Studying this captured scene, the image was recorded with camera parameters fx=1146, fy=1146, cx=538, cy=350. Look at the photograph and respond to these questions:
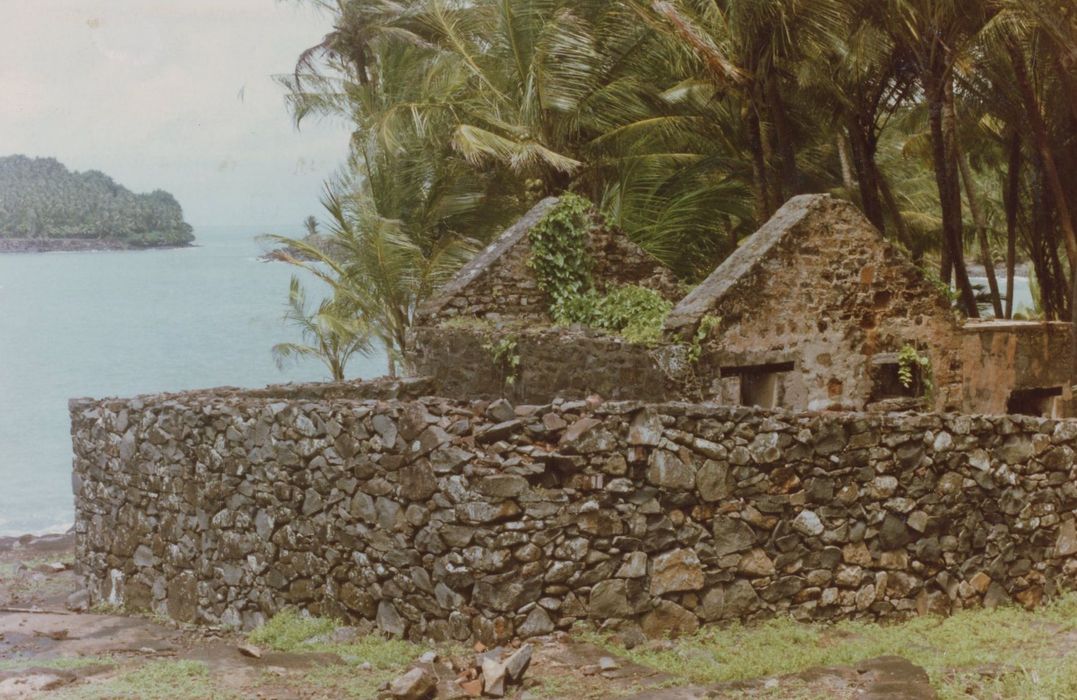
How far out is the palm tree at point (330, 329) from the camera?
2630cm

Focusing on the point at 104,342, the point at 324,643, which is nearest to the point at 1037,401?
the point at 324,643

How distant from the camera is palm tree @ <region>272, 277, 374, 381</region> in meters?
26.3

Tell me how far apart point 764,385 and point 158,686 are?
7738 mm

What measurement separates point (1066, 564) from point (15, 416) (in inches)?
2187

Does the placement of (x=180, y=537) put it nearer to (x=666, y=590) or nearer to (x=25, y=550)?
(x=666, y=590)

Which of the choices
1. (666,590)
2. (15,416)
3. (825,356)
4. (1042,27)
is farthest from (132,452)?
(15,416)

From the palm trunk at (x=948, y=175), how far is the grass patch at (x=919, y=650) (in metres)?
10.4

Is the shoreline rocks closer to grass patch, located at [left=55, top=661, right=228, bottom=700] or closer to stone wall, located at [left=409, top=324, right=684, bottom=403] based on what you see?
stone wall, located at [left=409, top=324, right=684, bottom=403]

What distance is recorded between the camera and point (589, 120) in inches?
867

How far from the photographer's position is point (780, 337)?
43.2 ft

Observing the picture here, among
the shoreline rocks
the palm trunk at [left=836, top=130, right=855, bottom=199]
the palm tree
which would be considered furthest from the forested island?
the palm trunk at [left=836, top=130, right=855, bottom=199]

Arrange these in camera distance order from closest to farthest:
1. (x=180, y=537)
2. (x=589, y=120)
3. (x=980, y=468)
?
(x=980, y=468) → (x=180, y=537) → (x=589, y=120)

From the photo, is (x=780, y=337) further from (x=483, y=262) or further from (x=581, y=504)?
(x=581, y=504)

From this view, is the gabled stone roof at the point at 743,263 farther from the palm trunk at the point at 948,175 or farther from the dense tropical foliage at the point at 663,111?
the palm trunk at the point at 948,175
